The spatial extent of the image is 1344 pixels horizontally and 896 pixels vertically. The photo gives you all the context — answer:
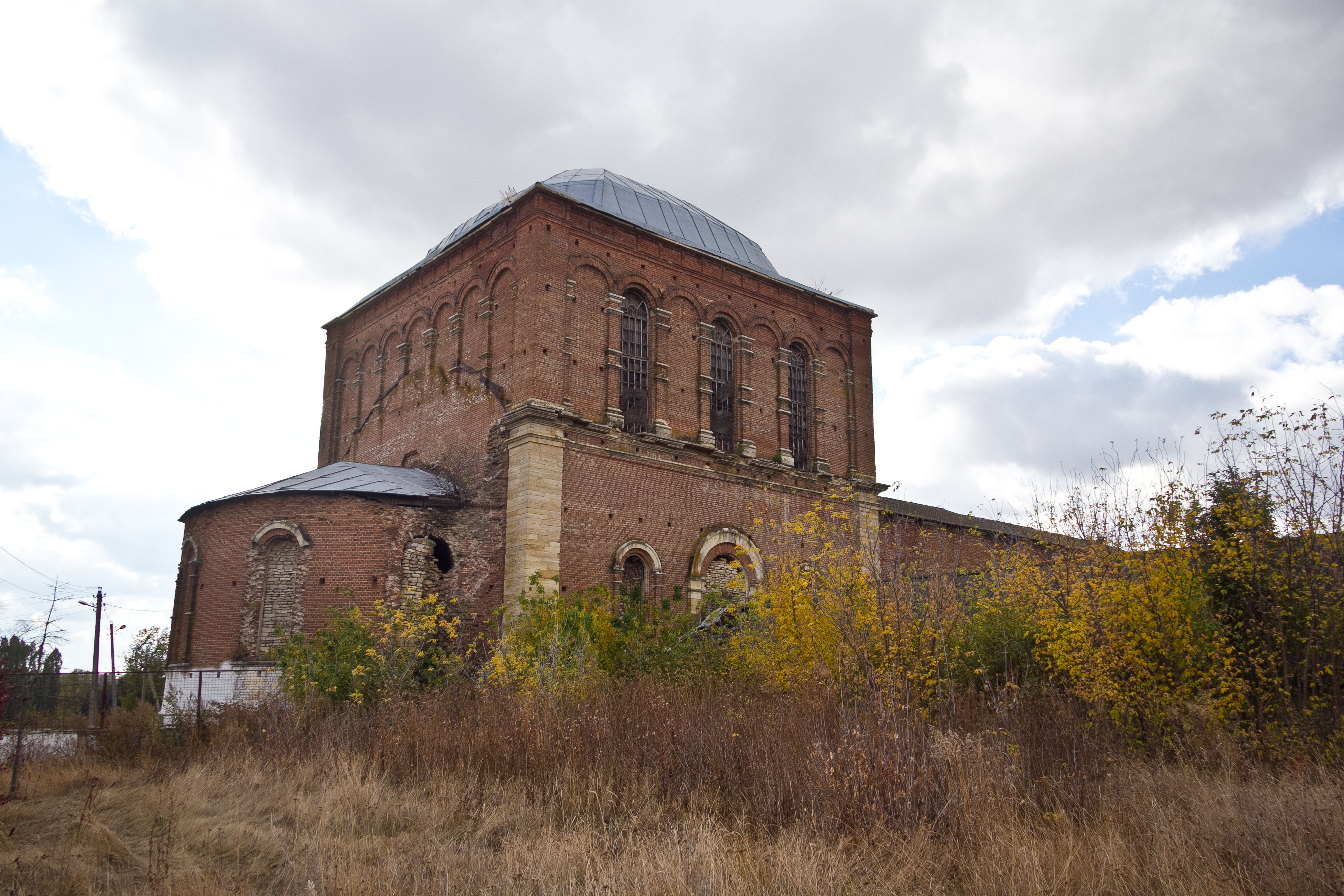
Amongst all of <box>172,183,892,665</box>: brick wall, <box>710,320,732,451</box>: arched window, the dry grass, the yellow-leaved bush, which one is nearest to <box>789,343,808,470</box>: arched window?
<box>172,183,892,665</box>: brick wall

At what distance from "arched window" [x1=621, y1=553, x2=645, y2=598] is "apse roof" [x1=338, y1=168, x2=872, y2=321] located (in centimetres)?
788

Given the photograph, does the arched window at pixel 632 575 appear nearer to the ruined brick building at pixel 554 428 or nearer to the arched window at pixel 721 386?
the ruined brick building at pixel 554 428

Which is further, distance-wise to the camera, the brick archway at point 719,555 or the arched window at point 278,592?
the brick archway at point 719,555

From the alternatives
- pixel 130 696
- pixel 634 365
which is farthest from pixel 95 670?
pixel 634 365

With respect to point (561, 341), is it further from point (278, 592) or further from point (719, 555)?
point (278, 592)

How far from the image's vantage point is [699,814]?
698 centimetres

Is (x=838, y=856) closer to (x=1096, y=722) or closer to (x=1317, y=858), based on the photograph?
(x=1317, y=858)

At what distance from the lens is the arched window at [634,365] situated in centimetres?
2012

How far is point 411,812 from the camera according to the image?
761 cm

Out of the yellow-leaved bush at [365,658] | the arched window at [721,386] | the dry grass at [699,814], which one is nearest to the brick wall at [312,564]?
the yellow-leaved bush at [365,658]

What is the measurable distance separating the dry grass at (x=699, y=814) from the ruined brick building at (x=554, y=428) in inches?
296

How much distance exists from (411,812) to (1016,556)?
351 inches

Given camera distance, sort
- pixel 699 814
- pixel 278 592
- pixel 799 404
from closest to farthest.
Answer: pixel 699 814 → pixel 278 592 → pixel 799 404

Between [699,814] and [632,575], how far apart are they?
39.4 ft
